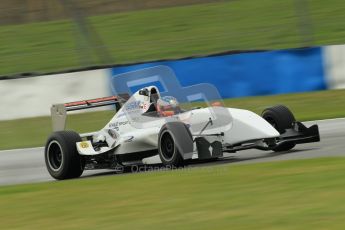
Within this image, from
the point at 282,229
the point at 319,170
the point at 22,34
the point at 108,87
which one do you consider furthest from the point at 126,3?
the point at 282,229

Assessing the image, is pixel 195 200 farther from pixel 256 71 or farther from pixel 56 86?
pixel 56 86

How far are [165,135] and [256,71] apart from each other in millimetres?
7377

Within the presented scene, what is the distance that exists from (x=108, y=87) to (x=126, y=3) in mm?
10052

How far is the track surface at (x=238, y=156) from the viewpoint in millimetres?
10122

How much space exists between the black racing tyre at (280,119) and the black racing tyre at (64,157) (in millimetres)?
2333

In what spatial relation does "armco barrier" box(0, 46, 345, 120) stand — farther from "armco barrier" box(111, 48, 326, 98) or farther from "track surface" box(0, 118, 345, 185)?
"track surface" box(0, 118, 345, 185)

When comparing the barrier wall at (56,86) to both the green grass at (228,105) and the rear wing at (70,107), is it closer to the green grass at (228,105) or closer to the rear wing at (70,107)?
the green grass at (228,105)

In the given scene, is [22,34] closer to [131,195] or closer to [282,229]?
[131,195]

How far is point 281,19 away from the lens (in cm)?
2152

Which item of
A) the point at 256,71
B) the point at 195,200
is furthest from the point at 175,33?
the point at 195,200

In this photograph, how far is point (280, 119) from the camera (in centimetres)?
1033

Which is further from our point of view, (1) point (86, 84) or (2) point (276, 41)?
(2) point (276, 41)

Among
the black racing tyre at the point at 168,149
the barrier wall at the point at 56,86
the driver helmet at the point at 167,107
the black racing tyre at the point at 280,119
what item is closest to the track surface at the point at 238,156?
the black racing tyre at the point at 280,119

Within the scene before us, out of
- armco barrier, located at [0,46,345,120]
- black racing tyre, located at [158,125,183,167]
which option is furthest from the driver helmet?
armco barrier, located at [0,46,345,120]
